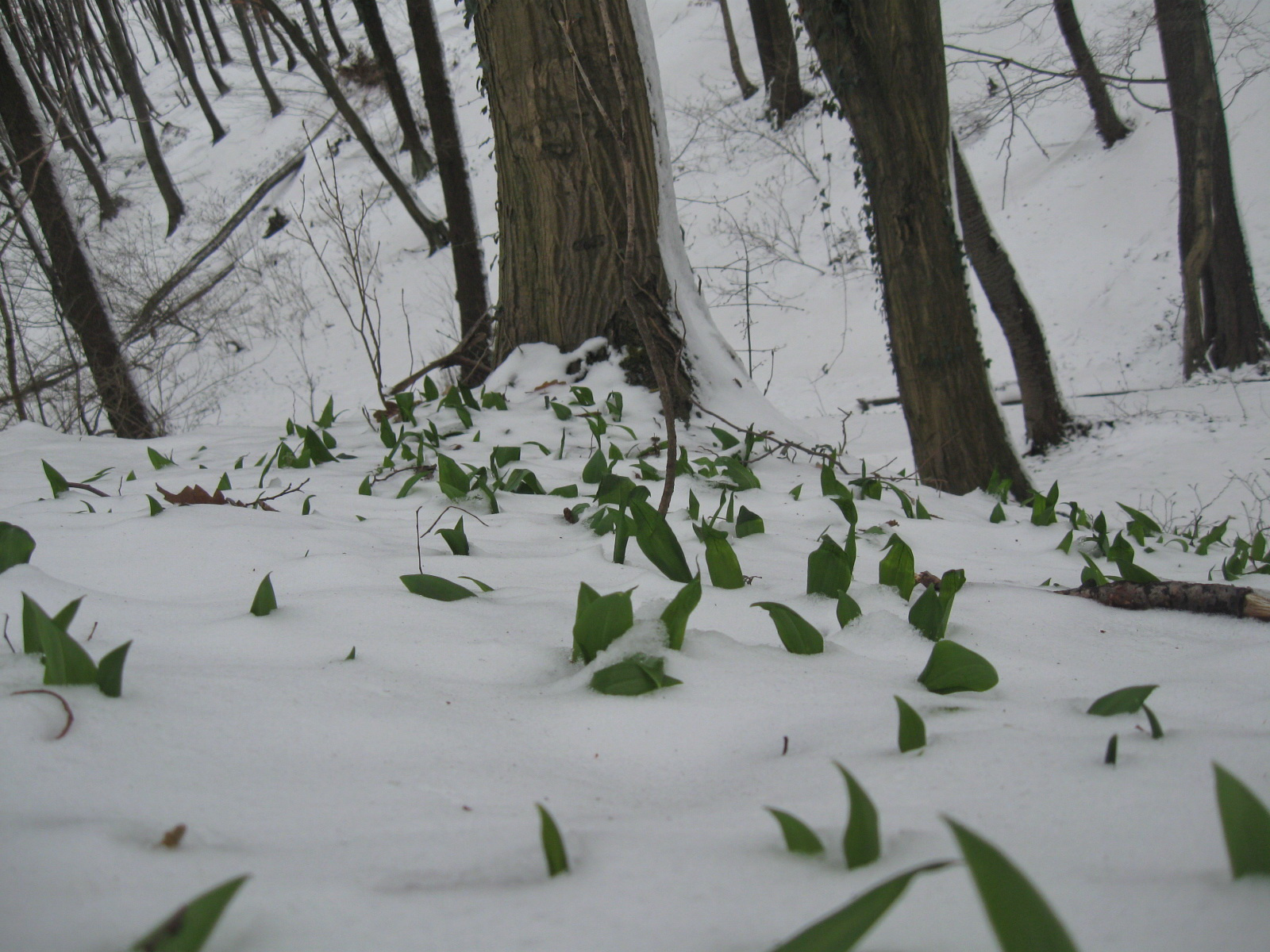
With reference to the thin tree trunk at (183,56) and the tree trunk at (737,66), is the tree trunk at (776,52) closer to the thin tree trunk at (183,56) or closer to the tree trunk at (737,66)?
the tree trunk at (737,66)

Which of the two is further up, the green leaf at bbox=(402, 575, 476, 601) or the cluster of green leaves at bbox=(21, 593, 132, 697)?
the cluster of green leaves at bbox=(21, 593, 132, 697)

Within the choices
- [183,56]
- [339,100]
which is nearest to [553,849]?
[339,100]

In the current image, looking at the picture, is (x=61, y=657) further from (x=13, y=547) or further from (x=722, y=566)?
(x=722, y=566)

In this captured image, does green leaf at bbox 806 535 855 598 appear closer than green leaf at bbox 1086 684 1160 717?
No

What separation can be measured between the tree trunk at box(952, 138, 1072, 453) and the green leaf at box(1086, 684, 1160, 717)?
5724mm

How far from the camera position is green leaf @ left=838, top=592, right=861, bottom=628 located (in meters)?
1.34

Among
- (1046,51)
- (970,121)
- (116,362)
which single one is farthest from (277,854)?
(1046,51)

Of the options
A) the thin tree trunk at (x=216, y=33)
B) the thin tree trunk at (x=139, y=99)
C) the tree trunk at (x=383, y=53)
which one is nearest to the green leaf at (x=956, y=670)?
the tree trunk at (x=383, y=53)

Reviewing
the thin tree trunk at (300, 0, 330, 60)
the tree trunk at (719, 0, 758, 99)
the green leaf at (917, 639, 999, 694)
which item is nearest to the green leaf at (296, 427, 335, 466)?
the green leaf at (917, 639, 999, 694)

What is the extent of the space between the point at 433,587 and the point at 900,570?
34.9 inches

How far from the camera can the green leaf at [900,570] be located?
4.91 feet

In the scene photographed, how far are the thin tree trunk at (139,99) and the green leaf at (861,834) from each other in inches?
665

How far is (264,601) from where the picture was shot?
1.20 m

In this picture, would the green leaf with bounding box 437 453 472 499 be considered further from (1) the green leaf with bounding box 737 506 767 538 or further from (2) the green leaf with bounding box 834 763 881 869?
(2) the green leaf with bounding box 834 763 881 869
